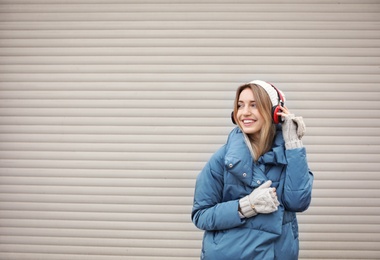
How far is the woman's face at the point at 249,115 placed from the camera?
9.78 ft

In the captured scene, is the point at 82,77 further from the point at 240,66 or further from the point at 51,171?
the point at 240,66

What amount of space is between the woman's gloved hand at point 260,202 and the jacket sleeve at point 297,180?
125 mm

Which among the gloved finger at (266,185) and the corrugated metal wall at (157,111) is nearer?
the gloved finger at (266,185)

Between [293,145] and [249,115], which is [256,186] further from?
[249,115]

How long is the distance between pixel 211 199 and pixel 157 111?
1786mm

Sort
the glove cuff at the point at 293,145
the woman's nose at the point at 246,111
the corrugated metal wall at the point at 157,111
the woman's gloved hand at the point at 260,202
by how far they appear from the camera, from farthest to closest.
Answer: the corrugated metal wall at the point at 157,111 → the woman's nose at the point at 246,111 → the glove cuff at the point at 293,145 → the woman's gloved hand at the point at 260,202

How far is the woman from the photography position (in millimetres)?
2828

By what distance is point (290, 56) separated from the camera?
4.48m

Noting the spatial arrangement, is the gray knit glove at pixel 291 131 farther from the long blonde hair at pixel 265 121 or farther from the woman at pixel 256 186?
the long blonde hair at pixel 265 121

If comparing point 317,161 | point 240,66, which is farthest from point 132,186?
point 317,161

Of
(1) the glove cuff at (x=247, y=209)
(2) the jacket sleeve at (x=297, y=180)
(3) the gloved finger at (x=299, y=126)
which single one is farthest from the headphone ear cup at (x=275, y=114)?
(1) the glove cuff at (x=247, y=209)

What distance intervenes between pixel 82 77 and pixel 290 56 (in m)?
2.41

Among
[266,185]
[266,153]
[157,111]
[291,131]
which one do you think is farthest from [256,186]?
[157,111]

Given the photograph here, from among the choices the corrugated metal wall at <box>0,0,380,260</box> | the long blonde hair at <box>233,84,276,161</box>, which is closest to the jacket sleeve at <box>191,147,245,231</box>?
the long blonde hair at <box>233,84,276,161</box>
